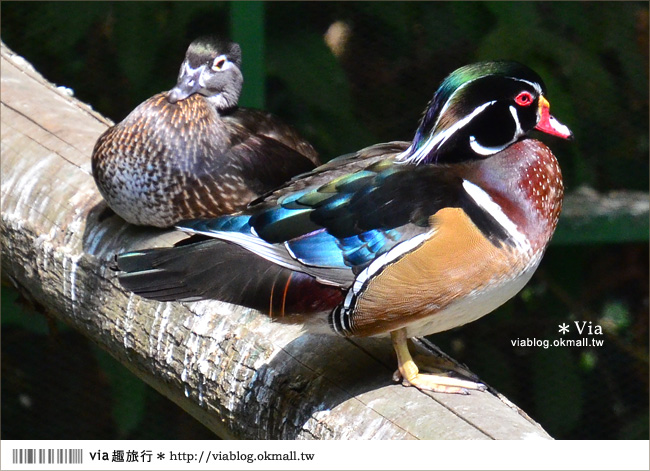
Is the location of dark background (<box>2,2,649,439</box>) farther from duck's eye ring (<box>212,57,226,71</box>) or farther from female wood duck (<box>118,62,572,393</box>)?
female wood duck (<box>118,62,572,393</box>)

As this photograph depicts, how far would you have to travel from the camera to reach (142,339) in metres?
1.52

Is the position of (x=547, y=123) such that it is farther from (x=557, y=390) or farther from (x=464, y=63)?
A: (x=557, y=390)

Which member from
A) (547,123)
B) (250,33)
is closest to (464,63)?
(250,33)

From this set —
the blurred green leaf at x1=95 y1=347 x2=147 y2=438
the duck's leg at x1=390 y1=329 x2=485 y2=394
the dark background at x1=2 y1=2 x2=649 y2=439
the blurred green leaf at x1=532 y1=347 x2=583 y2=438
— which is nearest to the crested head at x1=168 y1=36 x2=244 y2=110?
the dark background at x1=2 y1=2 x2=649 y2=439

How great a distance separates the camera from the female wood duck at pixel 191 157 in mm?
1676

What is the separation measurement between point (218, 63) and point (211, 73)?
0.03 meters

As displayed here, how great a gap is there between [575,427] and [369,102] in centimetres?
104

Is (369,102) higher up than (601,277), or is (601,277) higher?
(369,102)

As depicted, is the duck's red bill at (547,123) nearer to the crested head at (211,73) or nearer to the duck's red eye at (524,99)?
the duck's red eye at (524,99)

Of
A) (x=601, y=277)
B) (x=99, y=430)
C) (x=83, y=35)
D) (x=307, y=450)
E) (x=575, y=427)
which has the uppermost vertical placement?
(x=83, y=35)

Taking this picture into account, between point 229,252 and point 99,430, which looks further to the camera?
point 99,430

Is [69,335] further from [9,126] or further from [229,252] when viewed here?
[229,252]

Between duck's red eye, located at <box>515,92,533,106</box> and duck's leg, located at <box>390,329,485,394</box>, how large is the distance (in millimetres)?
351

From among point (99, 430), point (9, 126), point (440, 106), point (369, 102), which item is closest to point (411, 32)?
point (369, 102)
